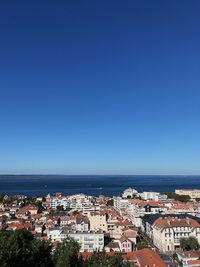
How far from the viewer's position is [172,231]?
38.4 metres

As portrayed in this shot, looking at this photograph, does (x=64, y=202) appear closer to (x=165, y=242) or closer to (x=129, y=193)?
(x=129, y=193)

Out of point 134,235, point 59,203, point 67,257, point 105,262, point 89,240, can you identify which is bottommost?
point 89,240

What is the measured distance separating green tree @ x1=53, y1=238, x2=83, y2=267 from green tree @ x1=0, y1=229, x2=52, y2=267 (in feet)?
1.75

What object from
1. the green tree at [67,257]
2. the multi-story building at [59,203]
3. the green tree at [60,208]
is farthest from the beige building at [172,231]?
the multi-story building at [59,203]

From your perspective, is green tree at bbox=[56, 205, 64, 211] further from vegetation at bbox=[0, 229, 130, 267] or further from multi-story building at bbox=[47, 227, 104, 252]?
vegetation at bbox=[0, 229, 130, 267]

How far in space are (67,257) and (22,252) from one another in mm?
2083

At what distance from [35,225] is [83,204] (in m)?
29.9

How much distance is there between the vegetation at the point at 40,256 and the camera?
47.6 ft

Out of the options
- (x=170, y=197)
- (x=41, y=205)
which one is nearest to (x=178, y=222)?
(x=41, y=205)

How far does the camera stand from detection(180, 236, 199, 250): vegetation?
35.5 m

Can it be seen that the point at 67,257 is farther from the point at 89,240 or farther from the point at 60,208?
the point at 60,208

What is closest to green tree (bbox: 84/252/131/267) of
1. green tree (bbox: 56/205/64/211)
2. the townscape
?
the townscape

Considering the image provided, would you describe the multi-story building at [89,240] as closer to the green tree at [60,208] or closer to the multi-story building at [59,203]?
the green tree at [60,208]

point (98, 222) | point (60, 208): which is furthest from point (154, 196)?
point (98, 222)
